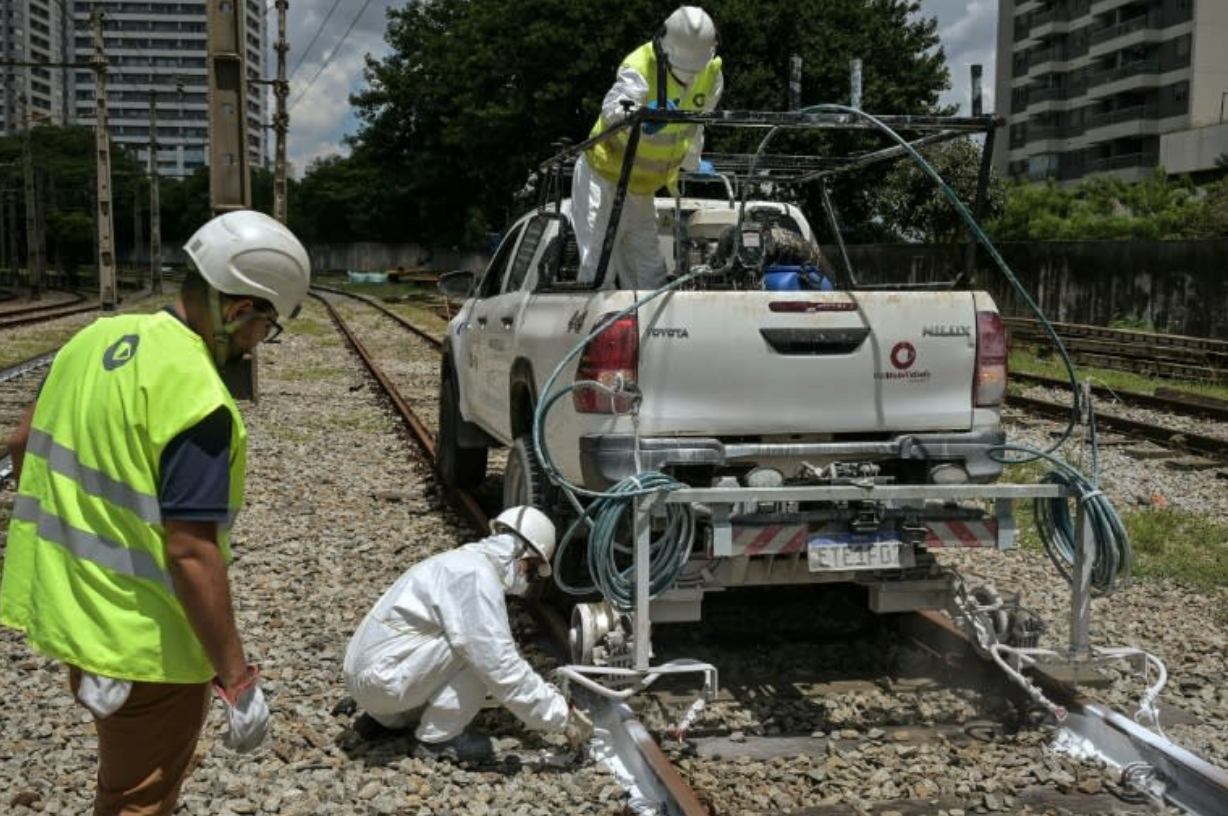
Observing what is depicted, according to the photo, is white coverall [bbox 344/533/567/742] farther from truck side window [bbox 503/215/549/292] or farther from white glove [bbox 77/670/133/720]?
truck side window [bbox 503/215/549/292]

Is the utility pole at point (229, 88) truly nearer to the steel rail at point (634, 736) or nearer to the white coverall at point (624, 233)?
the steel rail at point (634, 736)

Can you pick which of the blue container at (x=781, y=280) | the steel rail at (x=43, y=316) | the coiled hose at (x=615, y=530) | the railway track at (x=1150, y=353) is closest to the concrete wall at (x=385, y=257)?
the steel rail at (x=43, y=316)

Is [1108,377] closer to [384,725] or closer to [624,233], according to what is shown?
[624,233]

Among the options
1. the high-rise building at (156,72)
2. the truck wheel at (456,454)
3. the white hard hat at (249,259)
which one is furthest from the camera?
the high-rise building at (156,72)

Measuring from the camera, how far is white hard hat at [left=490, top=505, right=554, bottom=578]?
480 centimetres

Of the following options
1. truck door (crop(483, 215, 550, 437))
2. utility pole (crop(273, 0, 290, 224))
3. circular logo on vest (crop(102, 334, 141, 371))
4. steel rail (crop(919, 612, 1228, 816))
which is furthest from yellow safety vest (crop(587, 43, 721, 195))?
utility pole (crop(273, 0, 290, 224))

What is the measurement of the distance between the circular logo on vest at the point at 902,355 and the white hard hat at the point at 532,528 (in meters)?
1.65

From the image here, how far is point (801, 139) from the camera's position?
34.3 metres

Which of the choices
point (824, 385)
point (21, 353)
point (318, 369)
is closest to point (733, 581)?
point (824, 385)

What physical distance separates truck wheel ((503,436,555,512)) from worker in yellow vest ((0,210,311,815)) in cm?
290

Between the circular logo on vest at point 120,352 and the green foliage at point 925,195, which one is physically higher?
the green foliage at point 925,195

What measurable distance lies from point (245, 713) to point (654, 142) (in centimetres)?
381

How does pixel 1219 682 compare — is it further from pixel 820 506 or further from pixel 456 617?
pixel 456 617

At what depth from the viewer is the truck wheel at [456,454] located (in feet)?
29.6
